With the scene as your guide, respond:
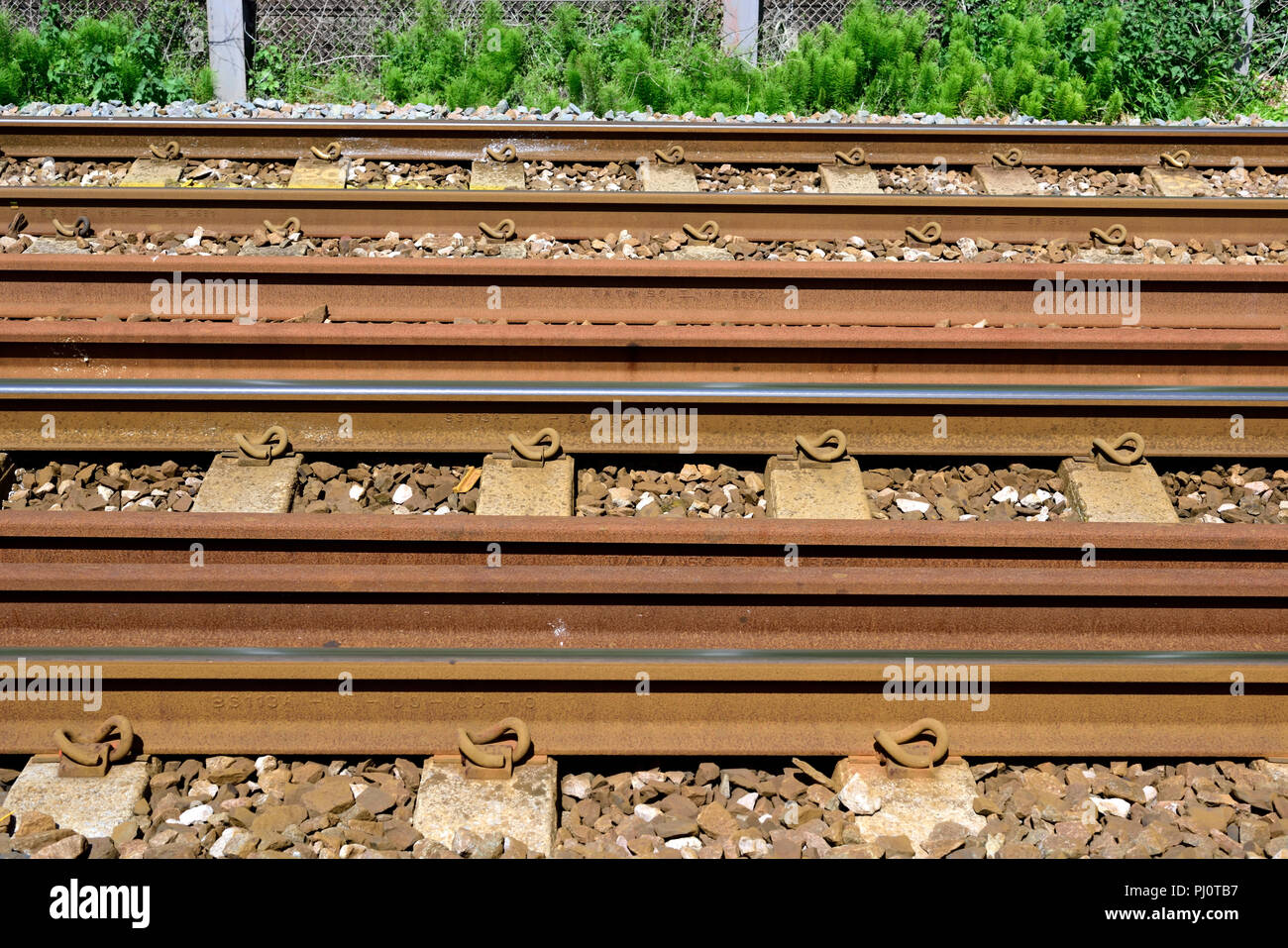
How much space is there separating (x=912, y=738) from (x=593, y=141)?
5136mm

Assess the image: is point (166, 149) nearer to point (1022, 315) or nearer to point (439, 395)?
point (439, 395)

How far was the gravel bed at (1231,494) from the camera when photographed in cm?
493

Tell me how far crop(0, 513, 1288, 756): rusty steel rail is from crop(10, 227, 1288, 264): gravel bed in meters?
2.76

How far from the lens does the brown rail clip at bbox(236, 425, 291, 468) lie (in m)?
4.90

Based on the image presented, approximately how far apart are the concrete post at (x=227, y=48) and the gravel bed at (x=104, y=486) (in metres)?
6.11

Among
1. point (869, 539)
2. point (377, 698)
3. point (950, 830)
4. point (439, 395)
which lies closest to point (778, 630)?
point (869, 539)

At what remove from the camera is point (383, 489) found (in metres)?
4.92

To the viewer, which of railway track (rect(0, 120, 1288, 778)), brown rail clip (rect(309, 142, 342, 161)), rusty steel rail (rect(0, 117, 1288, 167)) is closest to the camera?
railway track (rect(0, 120, 1288, 778))

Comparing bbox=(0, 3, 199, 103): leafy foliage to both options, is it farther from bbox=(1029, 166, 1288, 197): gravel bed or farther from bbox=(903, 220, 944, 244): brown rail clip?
bbox=(1029, 166, 1288, 197): gravel bed

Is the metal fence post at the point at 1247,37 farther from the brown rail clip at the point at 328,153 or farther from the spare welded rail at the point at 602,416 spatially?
the brown rail clip at the point at 328,153

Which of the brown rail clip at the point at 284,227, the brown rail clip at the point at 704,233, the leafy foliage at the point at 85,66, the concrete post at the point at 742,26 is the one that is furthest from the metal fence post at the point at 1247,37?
the leafy foliage at the point at 85,66

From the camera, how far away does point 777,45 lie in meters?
10.7

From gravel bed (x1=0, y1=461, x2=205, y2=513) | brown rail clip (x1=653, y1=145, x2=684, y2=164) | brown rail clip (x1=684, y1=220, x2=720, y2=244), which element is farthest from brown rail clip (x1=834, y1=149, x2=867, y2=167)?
gravel bed (x1=0, y1=461, x2=205, y2=513)

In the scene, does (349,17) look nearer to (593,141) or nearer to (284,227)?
(593,141)
